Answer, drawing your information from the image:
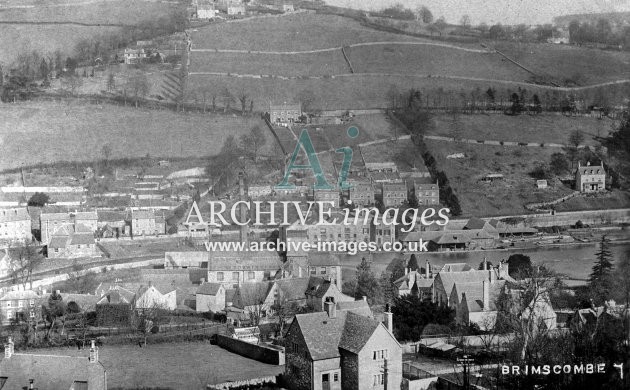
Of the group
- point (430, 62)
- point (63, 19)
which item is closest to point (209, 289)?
point (430, 62)

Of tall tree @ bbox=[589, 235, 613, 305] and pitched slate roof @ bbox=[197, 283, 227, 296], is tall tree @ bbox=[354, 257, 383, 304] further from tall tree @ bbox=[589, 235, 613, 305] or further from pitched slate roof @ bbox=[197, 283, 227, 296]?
tall tree @ bbox=[589, 235, 613, 305]

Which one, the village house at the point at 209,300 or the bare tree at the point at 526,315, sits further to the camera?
the village house at the point at 209,300

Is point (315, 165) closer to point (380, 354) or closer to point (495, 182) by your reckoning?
point (495, 182)

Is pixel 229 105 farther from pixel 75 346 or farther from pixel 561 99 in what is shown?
pixel 75 346

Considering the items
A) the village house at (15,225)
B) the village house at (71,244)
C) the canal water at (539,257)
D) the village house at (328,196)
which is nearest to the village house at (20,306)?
the village house at (71,244)

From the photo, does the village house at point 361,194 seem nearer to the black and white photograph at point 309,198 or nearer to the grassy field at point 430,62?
the black and white photograph at point 309,198
